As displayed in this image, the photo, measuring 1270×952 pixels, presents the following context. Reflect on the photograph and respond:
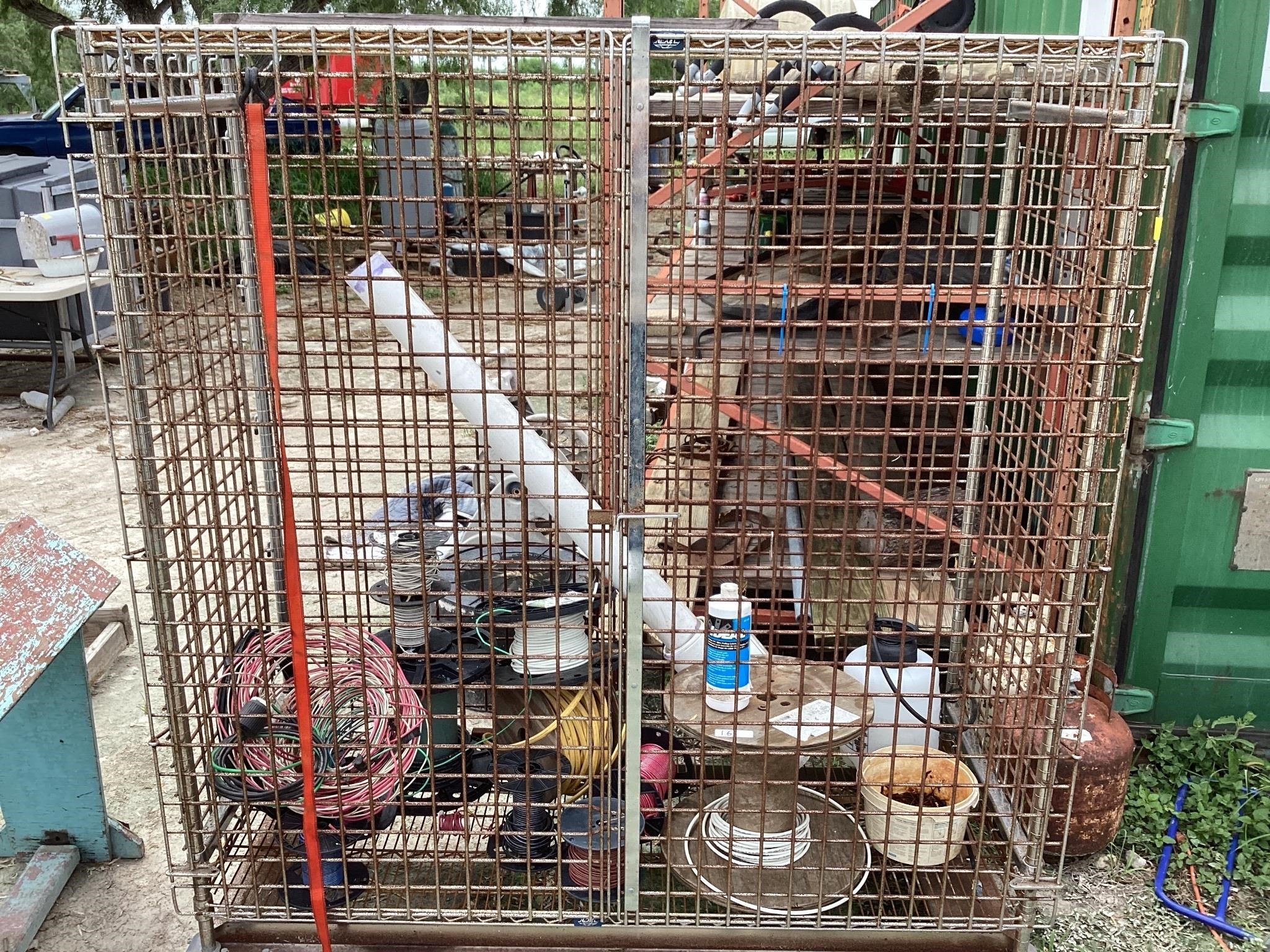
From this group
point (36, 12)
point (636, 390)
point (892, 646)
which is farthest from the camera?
point (36, 12)

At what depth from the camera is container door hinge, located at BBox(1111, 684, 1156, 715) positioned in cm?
378

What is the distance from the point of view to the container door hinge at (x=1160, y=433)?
354 cm

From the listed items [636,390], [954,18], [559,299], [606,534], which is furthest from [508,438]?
[559,299]

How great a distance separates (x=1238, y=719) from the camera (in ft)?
12.5

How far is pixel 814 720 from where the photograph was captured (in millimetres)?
3025

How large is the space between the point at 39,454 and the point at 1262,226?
284 inches

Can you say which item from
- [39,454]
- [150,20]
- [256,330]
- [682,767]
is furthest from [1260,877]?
[150,20]

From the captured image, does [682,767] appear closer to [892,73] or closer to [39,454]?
[892,73]

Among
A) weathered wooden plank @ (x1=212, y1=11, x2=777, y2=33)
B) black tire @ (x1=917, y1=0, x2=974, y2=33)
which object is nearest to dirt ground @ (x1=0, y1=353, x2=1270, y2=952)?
weathered wooden plank @ (x1=212, y1=11, x2=777, y2=33)

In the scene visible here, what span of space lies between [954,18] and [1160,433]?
240cm

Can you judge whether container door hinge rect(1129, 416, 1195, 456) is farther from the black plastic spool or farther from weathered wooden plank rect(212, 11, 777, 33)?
the black plastic spool

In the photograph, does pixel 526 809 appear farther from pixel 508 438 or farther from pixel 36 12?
pixel 36 12

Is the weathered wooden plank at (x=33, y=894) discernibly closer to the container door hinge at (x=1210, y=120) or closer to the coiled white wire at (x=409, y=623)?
the coiled white wire at (x=409, y=623)

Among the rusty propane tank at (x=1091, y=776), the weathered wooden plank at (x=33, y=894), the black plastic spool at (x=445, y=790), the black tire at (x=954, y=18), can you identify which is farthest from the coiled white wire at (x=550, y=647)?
the black tire at (x=954, y=18)
